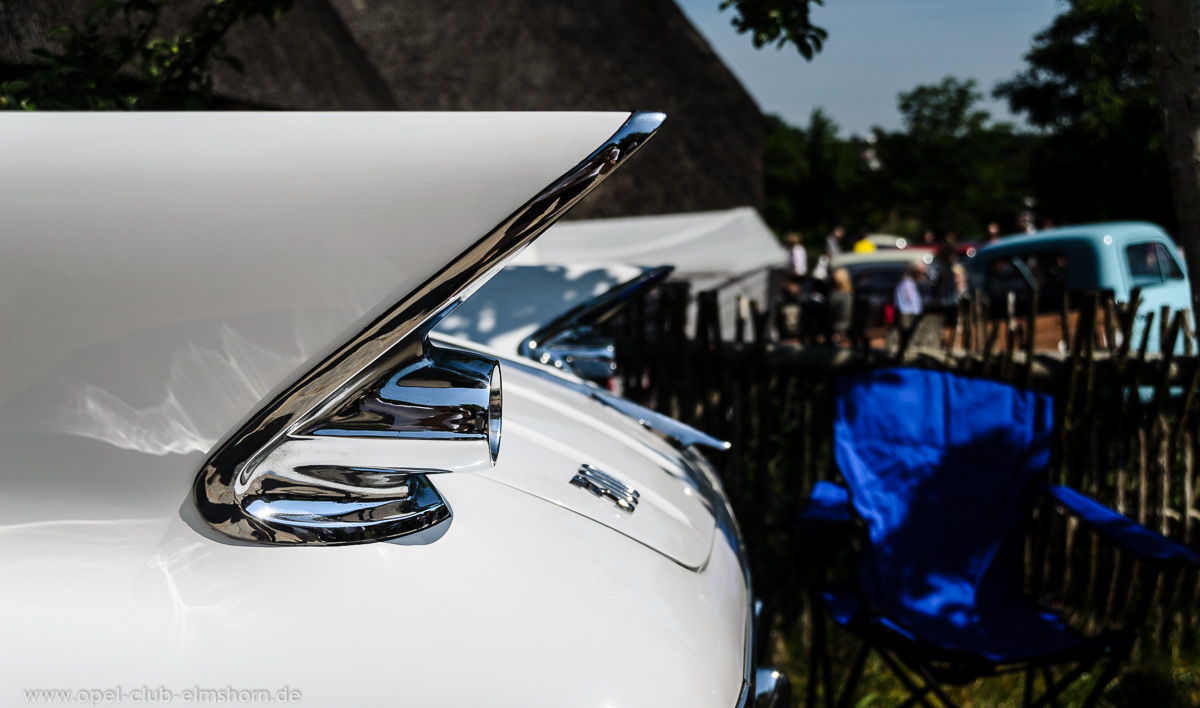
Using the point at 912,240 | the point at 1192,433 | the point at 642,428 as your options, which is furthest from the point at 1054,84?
the point at 642,428

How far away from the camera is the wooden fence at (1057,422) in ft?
10.7

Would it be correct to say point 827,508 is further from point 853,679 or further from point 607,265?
point 607,265

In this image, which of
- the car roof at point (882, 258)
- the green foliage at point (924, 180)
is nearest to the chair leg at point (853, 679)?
the car roof at point (882, 258)

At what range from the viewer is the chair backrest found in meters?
2.79

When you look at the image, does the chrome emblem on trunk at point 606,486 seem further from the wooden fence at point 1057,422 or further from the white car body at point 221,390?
the wooden fence at point 1057,422

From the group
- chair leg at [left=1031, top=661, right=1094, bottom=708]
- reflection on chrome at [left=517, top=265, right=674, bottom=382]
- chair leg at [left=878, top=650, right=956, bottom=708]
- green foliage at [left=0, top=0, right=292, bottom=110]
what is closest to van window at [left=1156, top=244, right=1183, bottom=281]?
chair leg at [left=1031, top=661, right=1094, bottom=708]

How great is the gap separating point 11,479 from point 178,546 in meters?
0.18

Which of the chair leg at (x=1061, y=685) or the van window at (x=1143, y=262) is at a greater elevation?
the van window at (x=1143, y=262)

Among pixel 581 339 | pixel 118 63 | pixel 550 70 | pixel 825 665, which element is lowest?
pixel 825 665

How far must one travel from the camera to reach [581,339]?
223 centimetres

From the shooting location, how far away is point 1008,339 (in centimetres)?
338

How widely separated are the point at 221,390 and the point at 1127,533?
2.46 metres

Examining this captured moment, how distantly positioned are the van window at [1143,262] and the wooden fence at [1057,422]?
20.4 feet

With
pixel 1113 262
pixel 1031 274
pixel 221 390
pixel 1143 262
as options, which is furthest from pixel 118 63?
pixel 1143 262
